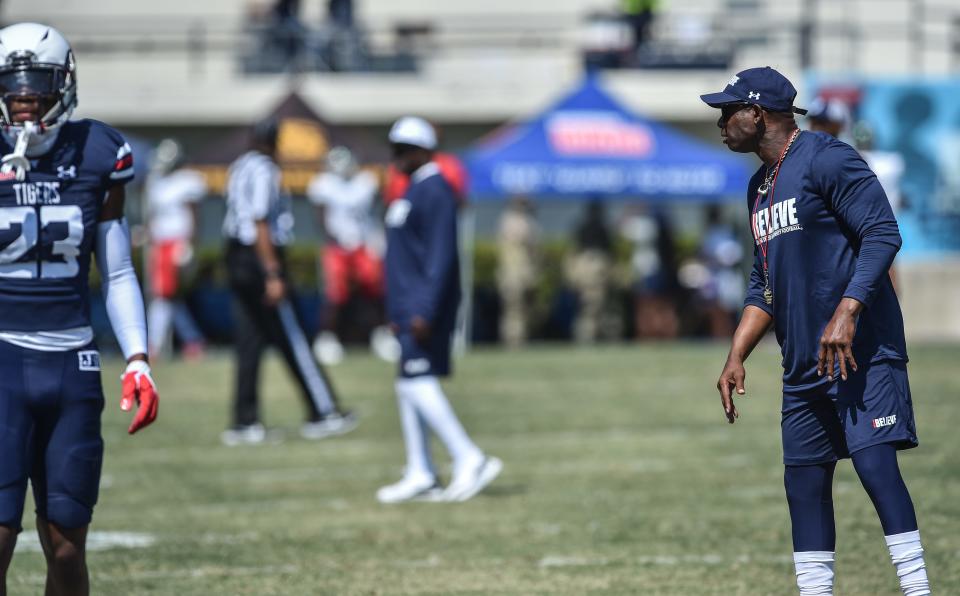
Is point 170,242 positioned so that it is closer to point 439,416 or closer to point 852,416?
point 439,416

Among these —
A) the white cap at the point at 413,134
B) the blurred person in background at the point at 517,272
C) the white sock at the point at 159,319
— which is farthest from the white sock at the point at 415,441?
the blurred person in background at the point at 517,272

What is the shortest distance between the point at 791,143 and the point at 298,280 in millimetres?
17961

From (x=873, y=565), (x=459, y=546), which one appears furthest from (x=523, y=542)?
(x=873, y=565)

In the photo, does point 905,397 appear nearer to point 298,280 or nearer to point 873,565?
point 873,565

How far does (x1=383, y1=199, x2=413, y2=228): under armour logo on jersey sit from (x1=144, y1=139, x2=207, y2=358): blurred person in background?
9429 mm

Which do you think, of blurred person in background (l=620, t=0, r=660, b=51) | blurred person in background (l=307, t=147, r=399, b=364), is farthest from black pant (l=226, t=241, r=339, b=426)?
blurred person in background (l=620, t=0, r=660, b=51)

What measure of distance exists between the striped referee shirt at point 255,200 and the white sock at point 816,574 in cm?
688

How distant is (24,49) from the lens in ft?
17.1

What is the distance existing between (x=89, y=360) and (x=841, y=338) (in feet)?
7.51

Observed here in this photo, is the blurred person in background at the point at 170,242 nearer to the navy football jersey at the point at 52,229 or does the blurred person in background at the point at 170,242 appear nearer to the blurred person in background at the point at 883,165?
the blurred person in background at the point at 883,165

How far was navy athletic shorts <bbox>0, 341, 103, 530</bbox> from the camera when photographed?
5.05 m

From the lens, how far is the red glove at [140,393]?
5301 millimetres

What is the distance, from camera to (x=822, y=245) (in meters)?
5.30

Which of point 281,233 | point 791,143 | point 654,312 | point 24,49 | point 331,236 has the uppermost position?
point 24,49
